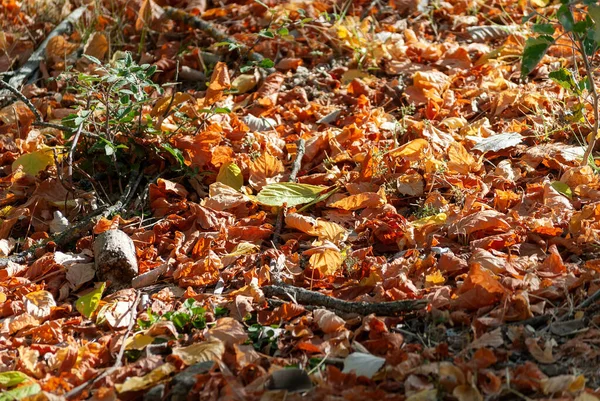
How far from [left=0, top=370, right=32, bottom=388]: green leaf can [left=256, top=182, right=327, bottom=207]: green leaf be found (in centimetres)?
108

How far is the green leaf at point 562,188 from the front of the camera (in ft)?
8.93

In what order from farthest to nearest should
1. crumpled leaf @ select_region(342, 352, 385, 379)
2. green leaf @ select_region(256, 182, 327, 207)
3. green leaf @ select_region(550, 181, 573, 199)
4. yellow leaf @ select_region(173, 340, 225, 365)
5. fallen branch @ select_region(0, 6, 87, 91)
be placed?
fallen branch @ select_region(0, 6, 87, 91)
green leaf @ select_region(256, 182, 327, 207)
green leaf @ select_region(550, 181, 573, 199)
yellow leaf @ select_region(173, 340, 225, 365)
crumpled leaf @ select_region(342, 352, 385, 379)

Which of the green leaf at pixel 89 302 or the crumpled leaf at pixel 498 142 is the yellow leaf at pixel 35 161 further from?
the crumpled leaf at pixel 498 142

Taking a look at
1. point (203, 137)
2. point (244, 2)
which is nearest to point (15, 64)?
point (244, 2)

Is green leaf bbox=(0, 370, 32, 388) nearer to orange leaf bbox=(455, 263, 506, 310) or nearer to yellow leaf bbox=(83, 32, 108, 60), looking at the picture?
orange leaf bbox=(455, 263, 506, 310)

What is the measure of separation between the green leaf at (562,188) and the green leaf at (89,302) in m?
1.59

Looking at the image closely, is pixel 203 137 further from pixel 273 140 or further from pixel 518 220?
pixel 518 220

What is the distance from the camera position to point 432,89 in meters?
3.54

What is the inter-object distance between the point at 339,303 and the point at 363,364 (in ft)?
1.06

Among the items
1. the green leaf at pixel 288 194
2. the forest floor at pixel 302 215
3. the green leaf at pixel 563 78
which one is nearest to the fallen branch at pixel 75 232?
the forest floor at pixel 302 215

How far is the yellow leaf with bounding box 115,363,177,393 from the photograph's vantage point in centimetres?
199

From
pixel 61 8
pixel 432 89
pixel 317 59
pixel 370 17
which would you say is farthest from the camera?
pixel 61 8

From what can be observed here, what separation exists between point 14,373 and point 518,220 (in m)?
1.63

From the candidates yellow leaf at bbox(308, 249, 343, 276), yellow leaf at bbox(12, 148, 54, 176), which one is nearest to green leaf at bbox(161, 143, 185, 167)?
yellow leaf at bbox(12, 148, 54, 176)
